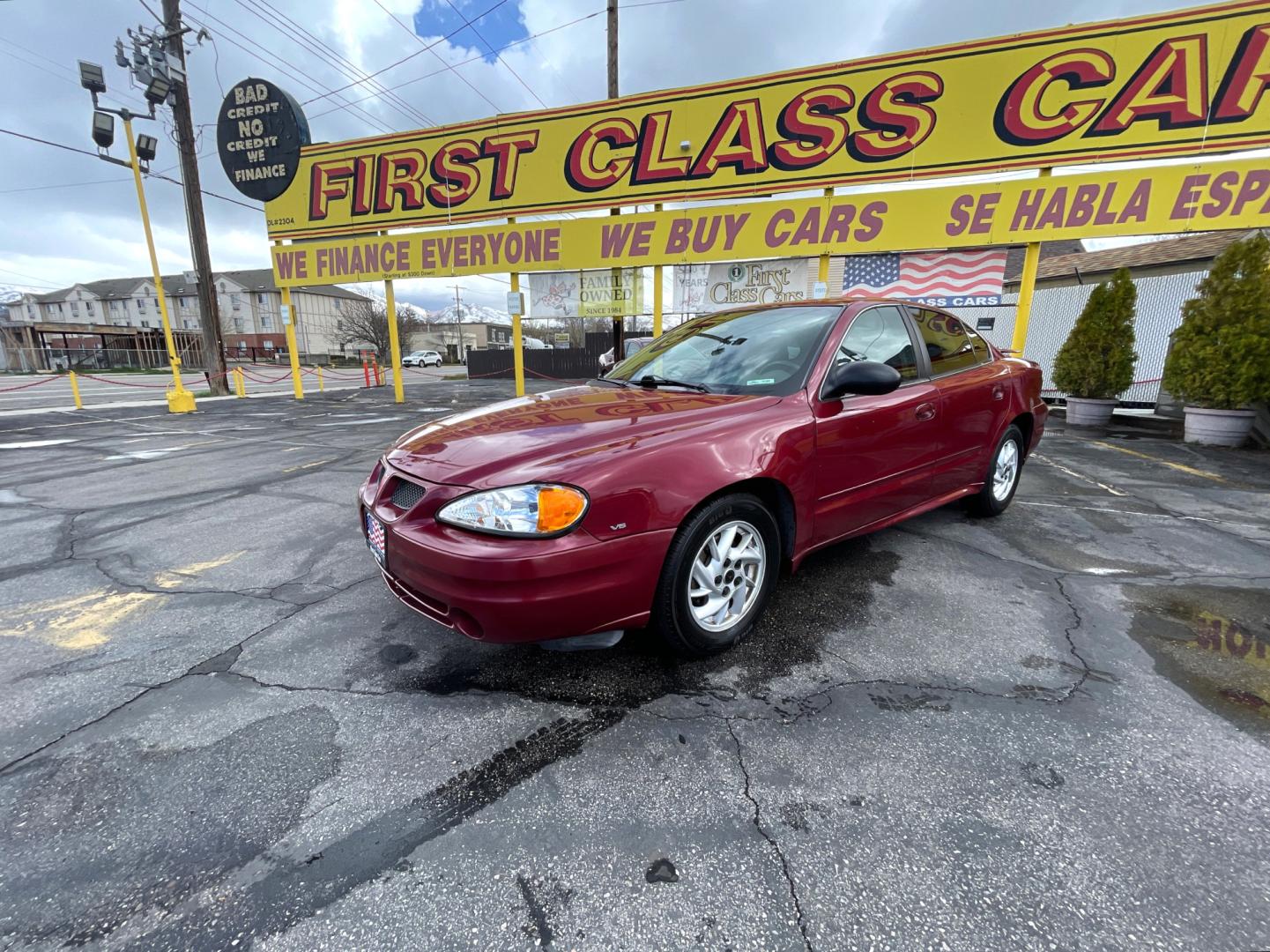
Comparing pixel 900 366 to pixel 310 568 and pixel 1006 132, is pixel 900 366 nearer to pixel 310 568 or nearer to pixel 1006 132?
pixel 310 568

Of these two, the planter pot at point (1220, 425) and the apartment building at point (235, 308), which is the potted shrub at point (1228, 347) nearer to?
the planter pot at point (1220, 425)

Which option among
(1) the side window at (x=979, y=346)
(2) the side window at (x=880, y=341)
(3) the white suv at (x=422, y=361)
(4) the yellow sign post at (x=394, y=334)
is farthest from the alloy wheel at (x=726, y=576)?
(3) the white suv at (x=422, y=361)

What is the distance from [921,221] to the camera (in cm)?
933

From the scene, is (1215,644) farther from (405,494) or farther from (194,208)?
(194,208)

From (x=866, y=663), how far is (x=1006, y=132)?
989 cm

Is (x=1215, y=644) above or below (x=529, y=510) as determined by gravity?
below

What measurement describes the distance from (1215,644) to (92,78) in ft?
56.0

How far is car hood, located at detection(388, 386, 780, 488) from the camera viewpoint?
6.99ft

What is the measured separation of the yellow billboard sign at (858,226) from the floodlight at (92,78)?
4.58 m

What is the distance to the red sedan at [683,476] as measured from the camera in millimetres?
2018

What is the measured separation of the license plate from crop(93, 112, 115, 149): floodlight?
13.6 m

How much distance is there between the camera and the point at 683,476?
87.2 inches

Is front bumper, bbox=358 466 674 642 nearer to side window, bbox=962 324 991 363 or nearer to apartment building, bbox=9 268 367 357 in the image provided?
side window, bbox=962 324 991 363

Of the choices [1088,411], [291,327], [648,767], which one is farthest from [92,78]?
[1088,411]
